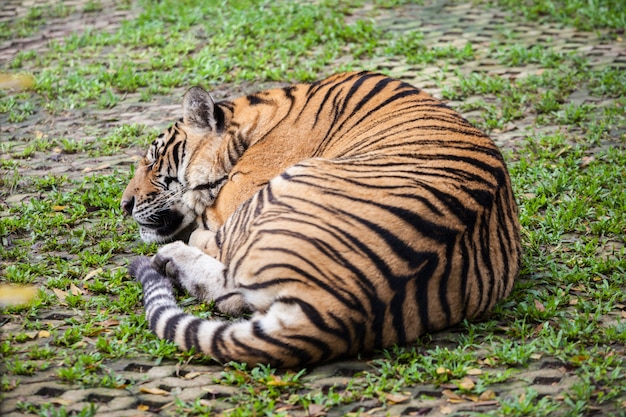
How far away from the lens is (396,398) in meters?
3.60

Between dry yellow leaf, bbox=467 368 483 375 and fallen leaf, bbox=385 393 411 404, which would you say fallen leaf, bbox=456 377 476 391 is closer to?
dry yellow leaf, bbox=467 368 483 375

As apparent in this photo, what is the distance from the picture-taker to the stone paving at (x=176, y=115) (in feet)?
11.7

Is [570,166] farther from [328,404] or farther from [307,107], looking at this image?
[328,404]

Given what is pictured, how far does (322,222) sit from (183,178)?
1.54m

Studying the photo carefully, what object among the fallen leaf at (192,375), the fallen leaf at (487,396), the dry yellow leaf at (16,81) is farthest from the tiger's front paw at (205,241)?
the dry yellow leaf at (16,81)

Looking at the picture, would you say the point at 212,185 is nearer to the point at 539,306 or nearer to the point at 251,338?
the point at 251,338

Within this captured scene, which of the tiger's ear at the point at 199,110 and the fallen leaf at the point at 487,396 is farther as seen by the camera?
the tiger's ear at the point at 199,110

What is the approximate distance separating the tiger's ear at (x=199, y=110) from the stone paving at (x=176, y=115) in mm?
1480

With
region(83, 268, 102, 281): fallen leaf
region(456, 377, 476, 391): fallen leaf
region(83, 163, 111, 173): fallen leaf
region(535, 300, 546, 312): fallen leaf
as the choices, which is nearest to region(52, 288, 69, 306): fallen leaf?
region(83, 268, 102, 281): fallen leaf

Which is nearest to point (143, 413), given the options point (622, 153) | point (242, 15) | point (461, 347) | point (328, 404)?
point (328, 404)

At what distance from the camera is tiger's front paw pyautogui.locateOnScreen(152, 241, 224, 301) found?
4363mm

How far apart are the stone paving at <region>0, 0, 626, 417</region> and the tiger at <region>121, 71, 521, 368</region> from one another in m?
0.21

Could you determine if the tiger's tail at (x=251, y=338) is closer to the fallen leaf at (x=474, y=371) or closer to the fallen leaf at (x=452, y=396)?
the fallen leaf at (x=452, y=396)

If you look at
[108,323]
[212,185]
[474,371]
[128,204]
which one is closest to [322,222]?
[474,371]
